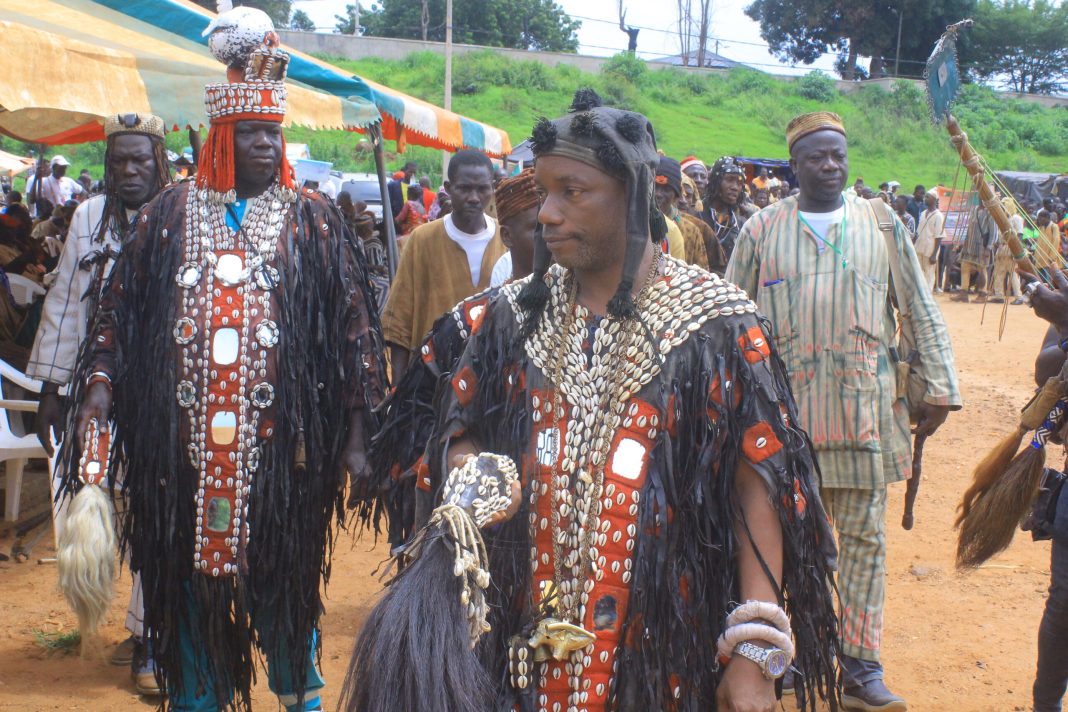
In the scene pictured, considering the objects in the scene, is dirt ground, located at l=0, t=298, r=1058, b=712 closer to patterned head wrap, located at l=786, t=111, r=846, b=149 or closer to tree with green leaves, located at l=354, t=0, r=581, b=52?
patterned head wrap, located at l=786, t=111, r=846, b=149

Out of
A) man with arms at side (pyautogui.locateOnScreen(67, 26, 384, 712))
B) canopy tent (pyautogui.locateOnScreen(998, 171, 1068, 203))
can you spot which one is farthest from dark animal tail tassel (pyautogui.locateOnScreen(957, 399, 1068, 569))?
canopy tent (pyautogui.locateOnScreen(998, 171, 1068, 203))

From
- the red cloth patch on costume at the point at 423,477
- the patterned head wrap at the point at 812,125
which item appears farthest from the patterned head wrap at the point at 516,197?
the red cloth patch on costume at the point at 423,477

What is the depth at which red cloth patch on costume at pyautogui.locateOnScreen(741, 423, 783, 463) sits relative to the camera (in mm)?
2326

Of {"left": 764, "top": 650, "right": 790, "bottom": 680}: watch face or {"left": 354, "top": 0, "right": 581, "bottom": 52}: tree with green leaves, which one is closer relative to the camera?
{"left": 764, "top": 650, "right": 790, "bottom": 680}: watch face

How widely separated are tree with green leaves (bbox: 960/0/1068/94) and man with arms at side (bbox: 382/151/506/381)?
62.0 meters

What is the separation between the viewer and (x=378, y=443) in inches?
127

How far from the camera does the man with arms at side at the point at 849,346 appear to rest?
4.56 metres

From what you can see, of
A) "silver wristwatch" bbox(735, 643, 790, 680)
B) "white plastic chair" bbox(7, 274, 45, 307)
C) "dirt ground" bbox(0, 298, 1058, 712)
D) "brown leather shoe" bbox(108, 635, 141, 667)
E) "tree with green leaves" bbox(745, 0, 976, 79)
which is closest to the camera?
"silver wristwatch" bbox(735, 643, 790, 680)

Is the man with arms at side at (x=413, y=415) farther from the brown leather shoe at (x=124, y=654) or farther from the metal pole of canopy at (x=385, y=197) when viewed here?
the metal pole of canopy at (x=385, y=197)

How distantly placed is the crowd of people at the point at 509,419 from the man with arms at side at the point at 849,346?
0.01 m

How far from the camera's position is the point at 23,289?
24.8 feet

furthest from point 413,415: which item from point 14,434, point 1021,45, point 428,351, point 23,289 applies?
point 1021,45

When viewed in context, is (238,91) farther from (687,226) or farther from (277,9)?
(277,9)

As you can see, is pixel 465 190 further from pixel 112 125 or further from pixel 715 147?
pixel 715 147
